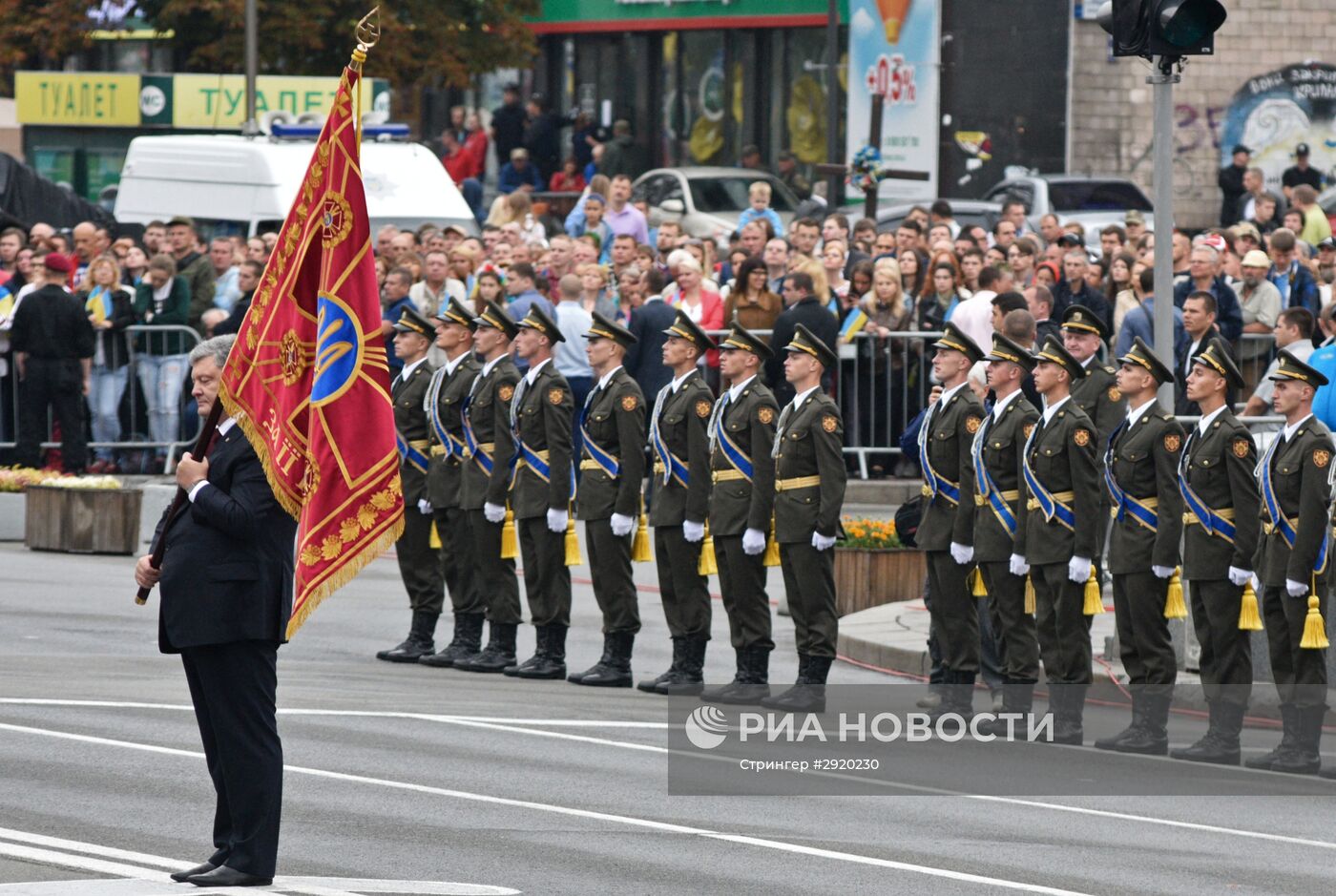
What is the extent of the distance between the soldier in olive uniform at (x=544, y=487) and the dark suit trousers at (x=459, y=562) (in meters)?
0.48

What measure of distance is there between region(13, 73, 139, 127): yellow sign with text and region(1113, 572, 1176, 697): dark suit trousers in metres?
22.9

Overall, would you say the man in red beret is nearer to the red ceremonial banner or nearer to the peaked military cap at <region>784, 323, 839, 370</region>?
the peaked military cap at <region>784, 323, 839, 370</region>

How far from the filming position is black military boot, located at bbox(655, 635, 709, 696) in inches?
573

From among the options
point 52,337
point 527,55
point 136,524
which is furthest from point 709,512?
point 527,55

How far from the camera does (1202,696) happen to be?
1436cm

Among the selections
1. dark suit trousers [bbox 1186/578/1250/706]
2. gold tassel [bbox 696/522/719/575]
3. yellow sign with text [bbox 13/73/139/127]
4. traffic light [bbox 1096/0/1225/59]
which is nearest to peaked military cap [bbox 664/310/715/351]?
gold tassel [bbox 696/522/719/575]

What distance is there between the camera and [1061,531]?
1341 centimetres

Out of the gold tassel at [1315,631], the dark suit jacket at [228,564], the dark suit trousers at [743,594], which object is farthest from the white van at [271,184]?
the dark suit jacket at [228,564]

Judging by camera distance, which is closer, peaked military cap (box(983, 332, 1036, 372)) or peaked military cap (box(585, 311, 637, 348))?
peaked military cap (box(983, 332, 1036, 372))

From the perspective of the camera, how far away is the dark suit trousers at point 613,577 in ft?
48.9

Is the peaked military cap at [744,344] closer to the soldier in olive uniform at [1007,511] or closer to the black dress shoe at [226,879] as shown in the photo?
the soldier in olive uniform at [1007,511]

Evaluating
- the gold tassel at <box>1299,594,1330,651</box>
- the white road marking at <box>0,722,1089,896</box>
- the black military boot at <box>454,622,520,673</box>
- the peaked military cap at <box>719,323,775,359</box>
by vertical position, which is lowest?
the black military boot at <box>454,622,520,673</box>

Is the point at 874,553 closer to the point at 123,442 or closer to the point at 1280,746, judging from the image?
the point at 1280,746

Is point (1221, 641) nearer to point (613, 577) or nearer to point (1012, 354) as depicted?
point (1012, 354)
